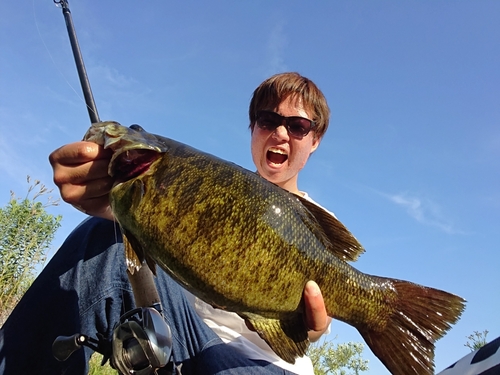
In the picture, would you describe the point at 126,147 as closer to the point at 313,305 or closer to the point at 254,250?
the point at 254,250

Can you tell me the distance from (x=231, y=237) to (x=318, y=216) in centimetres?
70

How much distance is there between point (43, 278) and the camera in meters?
2.58

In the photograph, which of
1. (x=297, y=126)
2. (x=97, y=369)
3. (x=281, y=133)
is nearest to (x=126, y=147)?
(x=281, y=133)

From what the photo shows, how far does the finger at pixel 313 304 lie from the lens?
2.06 meters

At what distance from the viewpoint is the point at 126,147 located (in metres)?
1.94

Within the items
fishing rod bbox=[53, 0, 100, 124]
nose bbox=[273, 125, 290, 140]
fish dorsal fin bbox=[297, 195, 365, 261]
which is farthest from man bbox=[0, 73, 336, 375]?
Result: nose bbox=[273, 125, 290, 140]

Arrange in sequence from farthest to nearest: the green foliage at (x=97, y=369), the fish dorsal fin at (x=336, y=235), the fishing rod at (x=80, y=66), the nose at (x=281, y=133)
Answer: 1. the green foliage at (x=97, y=369)
2. the nose at (x=281, y=133)
3. the fishing rod at (x=80, y=66)
4. the fish dorsal fin at (x=336, y=235)

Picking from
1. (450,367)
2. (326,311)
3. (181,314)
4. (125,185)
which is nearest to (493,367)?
(450,367)

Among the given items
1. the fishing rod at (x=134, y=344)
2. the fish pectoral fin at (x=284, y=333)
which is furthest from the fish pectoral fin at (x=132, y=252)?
the fish pectoral fin at (x=284, y=333)

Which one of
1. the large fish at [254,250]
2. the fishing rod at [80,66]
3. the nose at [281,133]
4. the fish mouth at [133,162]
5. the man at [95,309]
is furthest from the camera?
the nose at [281,133]

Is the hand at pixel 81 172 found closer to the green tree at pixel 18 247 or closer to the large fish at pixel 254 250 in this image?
the large fish at pixel 254 250

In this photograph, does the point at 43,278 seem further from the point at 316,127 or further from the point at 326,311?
the point at 316,127

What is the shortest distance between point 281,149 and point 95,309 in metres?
2.42

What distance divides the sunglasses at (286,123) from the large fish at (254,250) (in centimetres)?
191
